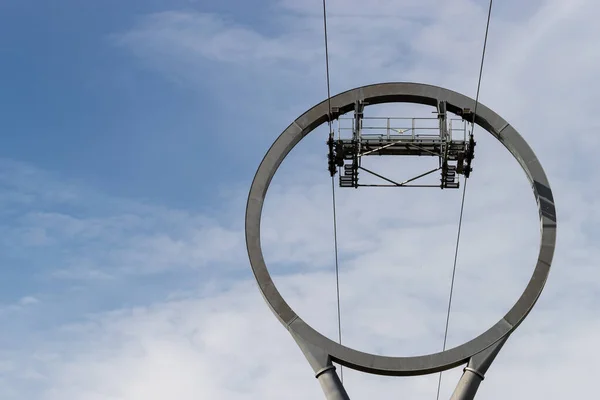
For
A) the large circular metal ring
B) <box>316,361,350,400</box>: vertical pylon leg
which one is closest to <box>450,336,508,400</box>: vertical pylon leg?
the large circular metal ring

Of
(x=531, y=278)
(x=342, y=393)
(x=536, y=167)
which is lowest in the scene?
(x=342, y=393)

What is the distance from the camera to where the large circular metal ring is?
39500mm

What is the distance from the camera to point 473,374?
3938 centimetres

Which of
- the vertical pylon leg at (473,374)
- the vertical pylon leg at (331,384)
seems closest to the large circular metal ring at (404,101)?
the vertical pylon leg at (473,374)

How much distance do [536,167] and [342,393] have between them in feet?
33.7

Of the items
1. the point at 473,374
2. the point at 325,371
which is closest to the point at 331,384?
the point at 325,371

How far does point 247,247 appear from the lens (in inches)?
A: 1604

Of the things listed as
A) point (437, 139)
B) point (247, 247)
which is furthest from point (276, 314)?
point (437, 139)

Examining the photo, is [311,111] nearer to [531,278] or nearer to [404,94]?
[404,94]

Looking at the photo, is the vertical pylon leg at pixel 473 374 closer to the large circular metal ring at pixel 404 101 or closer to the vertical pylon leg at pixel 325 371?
the large circular metal ring at pixel 404 101

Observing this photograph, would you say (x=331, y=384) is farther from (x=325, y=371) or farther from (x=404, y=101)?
(x=404, y=101)

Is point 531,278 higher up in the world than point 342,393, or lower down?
higher up

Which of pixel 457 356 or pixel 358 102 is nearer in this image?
pixel 457 356

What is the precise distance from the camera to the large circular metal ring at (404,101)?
39.5 meters
